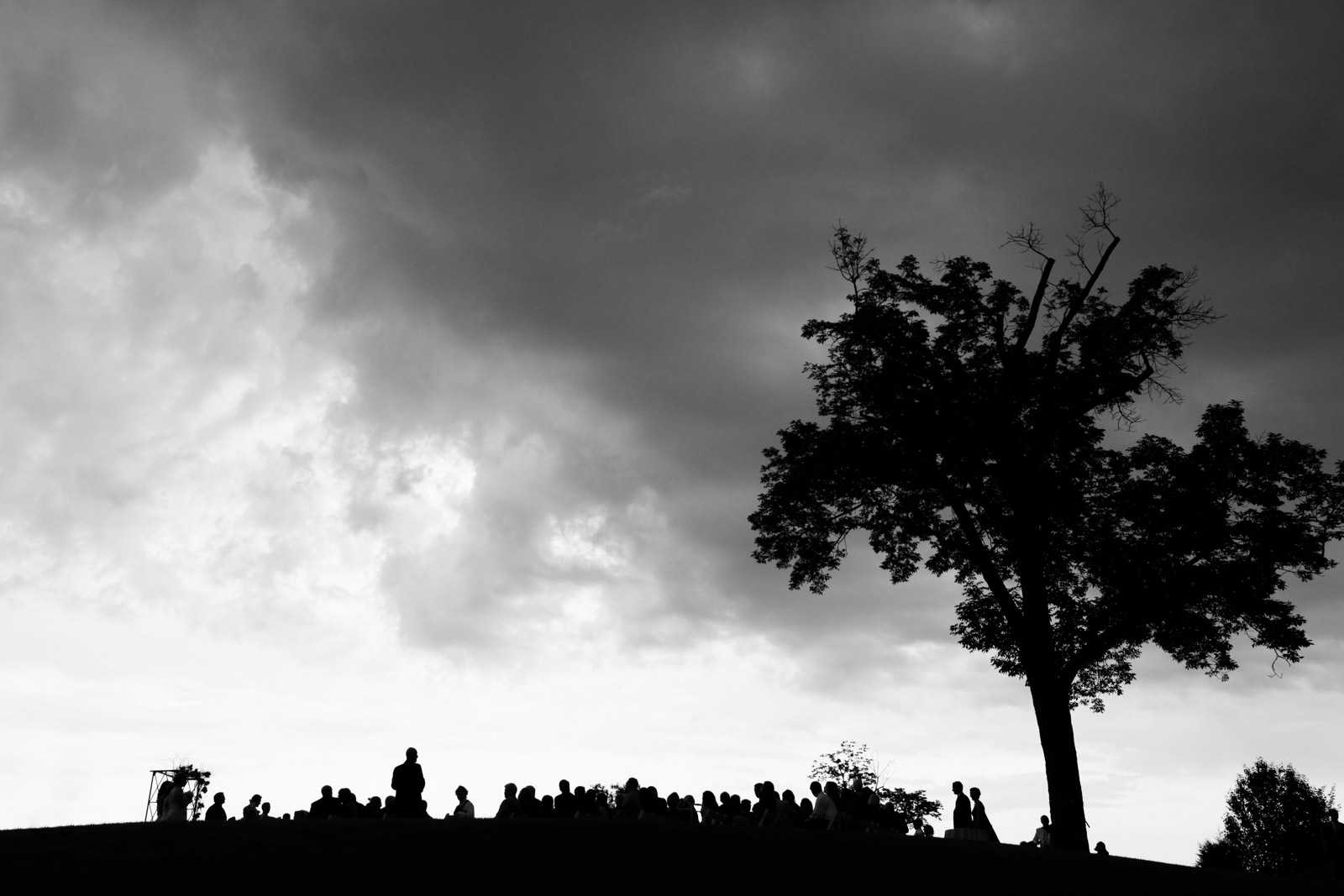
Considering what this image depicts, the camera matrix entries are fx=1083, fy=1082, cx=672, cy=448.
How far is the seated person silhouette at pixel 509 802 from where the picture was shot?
76.6 ft

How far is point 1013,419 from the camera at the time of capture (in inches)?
1182

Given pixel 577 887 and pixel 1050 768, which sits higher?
pixel 1050 768

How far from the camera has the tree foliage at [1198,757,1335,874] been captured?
88438 millimetres

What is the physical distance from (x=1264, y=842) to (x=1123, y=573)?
3124 inches

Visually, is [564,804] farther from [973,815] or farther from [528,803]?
[973,815]

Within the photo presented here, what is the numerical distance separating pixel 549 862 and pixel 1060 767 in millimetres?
15869

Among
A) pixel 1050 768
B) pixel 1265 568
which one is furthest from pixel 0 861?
pixel 1265 568

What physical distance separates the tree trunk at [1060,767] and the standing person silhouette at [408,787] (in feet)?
49.8

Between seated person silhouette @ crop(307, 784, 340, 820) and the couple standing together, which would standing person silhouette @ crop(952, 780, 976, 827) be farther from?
seated person silhouette @ crop(307, 784, 340, 820)

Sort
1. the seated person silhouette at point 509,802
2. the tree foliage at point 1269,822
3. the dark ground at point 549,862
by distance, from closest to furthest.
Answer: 1. the dark ground at point 549,862
2. the seated person silhouette at point 509,802
3. the tree foliage at point 1269,822

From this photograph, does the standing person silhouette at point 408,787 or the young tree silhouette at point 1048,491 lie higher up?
the young tree silhouette at point 1048,491

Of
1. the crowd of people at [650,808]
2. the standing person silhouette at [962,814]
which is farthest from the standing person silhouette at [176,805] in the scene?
the standing person silhouette at [962,814]

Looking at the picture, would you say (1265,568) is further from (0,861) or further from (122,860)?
(0,861)

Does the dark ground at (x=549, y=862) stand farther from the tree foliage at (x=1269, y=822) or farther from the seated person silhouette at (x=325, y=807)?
the tree foliage at (x=1269, y=822)
